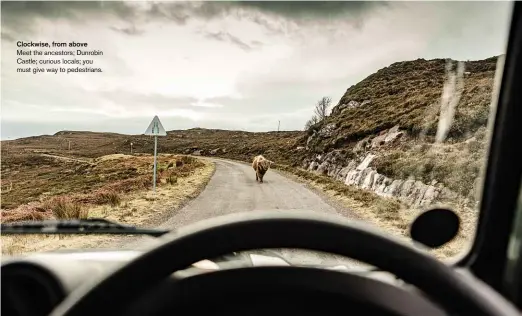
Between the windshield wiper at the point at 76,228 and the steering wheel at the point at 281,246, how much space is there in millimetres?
1186

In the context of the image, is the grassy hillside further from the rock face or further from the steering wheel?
the steering wheel

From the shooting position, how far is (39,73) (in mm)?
2510

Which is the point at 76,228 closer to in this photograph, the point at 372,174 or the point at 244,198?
the point at 372,174

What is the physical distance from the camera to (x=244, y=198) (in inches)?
212

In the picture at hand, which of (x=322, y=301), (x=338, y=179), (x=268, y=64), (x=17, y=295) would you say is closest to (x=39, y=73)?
(x=268, y=64)

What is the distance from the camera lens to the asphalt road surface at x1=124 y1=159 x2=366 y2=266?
15.9 ft

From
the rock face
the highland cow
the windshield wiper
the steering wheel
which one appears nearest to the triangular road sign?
the windshield wiper

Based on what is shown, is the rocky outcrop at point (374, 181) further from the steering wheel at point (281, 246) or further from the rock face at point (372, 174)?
the steering wheel at point (281, 246)

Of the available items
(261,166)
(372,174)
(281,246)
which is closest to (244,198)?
(261,166)

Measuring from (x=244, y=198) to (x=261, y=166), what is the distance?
60.5 inches

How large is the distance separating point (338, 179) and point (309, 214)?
4.84 meters

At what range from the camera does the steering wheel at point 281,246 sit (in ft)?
2.45

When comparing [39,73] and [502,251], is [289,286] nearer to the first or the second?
[502,251]

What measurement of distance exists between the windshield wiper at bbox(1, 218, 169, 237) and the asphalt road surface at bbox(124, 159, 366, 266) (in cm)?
190
